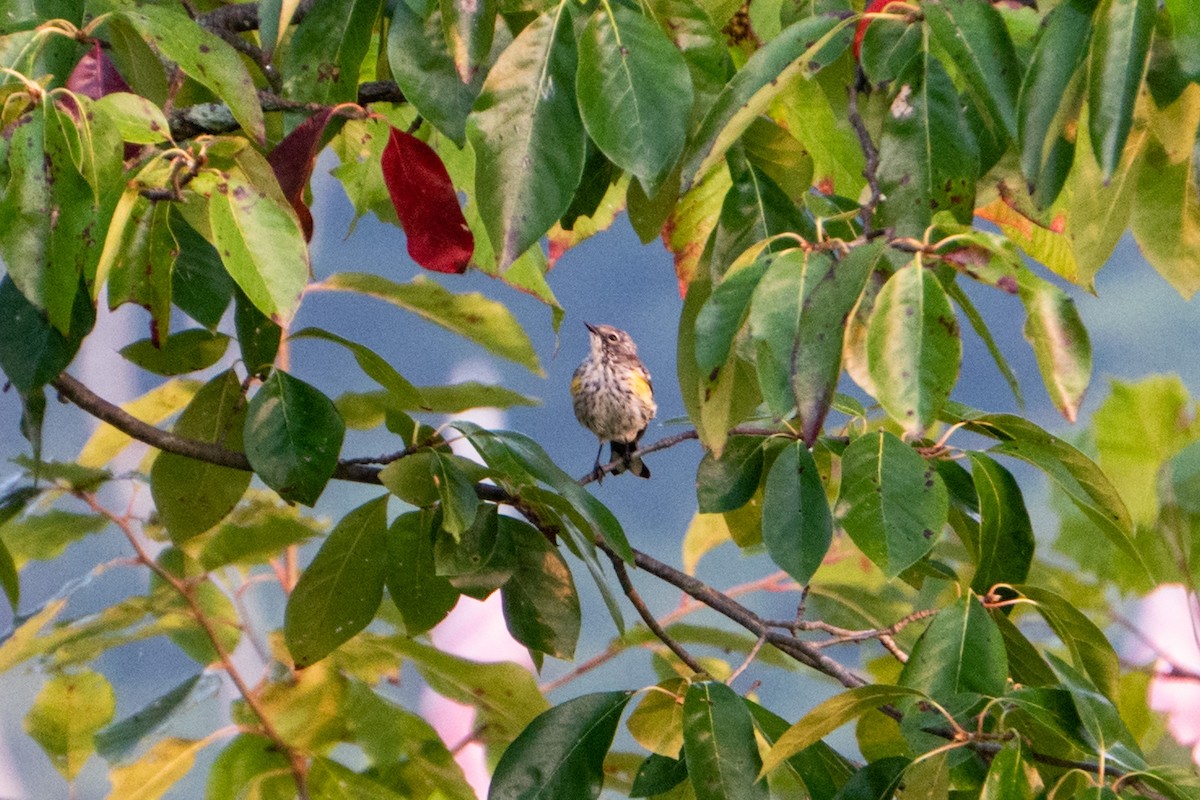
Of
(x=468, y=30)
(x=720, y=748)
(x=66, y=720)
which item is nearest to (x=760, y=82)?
(x=468, y=30)

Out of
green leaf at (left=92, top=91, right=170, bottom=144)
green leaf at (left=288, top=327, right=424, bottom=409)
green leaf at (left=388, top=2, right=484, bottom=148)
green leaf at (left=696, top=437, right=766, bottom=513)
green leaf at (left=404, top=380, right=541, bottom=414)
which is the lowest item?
green leaf at (left=404, top=380, right=541, bottom=414)

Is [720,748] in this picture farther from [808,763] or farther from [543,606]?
[543,606]

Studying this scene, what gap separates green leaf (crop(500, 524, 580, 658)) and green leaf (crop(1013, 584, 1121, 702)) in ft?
1.13

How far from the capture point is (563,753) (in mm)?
896

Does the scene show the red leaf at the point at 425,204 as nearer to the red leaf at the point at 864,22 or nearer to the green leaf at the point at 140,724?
the red leaf at the point at 864,22

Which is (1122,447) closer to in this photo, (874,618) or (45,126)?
(874,618)

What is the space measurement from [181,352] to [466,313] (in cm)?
29

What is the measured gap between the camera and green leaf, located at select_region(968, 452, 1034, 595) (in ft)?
2.92

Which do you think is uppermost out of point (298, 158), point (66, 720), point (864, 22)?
point (864, 22)

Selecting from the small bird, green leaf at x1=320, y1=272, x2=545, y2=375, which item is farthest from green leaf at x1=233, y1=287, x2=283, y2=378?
the small bird

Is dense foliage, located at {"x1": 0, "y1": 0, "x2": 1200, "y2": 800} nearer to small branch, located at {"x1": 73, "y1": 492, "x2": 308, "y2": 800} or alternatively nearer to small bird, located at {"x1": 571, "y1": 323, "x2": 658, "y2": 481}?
small branch, located at {"x1": 73, "y1": 492, "x2": 308, "y2": 800}

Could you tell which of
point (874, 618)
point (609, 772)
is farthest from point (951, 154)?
point (609, 772)

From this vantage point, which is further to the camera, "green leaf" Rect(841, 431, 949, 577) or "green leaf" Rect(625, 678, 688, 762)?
"green leaf" Rect(625, 678, 688, 762)

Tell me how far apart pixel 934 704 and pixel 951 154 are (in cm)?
30
